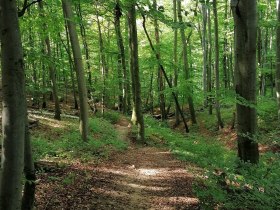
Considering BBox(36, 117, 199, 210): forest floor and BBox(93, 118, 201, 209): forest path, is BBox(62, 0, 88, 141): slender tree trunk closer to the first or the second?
BBox(36, 117, 199, 210): forest floor

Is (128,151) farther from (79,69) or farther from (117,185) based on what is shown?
(117,185)

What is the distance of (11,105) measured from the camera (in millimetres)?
2889

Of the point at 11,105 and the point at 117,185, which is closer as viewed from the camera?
the point at 11,105

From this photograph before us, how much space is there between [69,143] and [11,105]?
9.03 m

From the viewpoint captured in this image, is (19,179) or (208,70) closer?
(19,179)

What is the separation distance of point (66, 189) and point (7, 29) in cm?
479

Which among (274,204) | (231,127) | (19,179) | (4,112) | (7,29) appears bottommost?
(231,127)

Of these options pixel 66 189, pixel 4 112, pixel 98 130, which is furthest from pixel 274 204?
pixel 98 130

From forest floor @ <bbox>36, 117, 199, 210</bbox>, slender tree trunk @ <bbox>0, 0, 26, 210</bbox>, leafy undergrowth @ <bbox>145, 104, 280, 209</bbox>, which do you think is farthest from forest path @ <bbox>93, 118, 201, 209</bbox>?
slender tree trunk @ <bbox>0, 0, 26, 210</bbox>

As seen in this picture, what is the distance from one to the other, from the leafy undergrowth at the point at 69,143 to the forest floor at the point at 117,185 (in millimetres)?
681

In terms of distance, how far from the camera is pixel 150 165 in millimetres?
10859

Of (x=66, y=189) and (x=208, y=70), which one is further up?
(x=208, y=70)

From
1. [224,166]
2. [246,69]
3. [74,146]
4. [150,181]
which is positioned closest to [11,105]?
[224,166]

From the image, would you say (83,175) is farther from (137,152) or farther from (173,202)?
(137,152)
